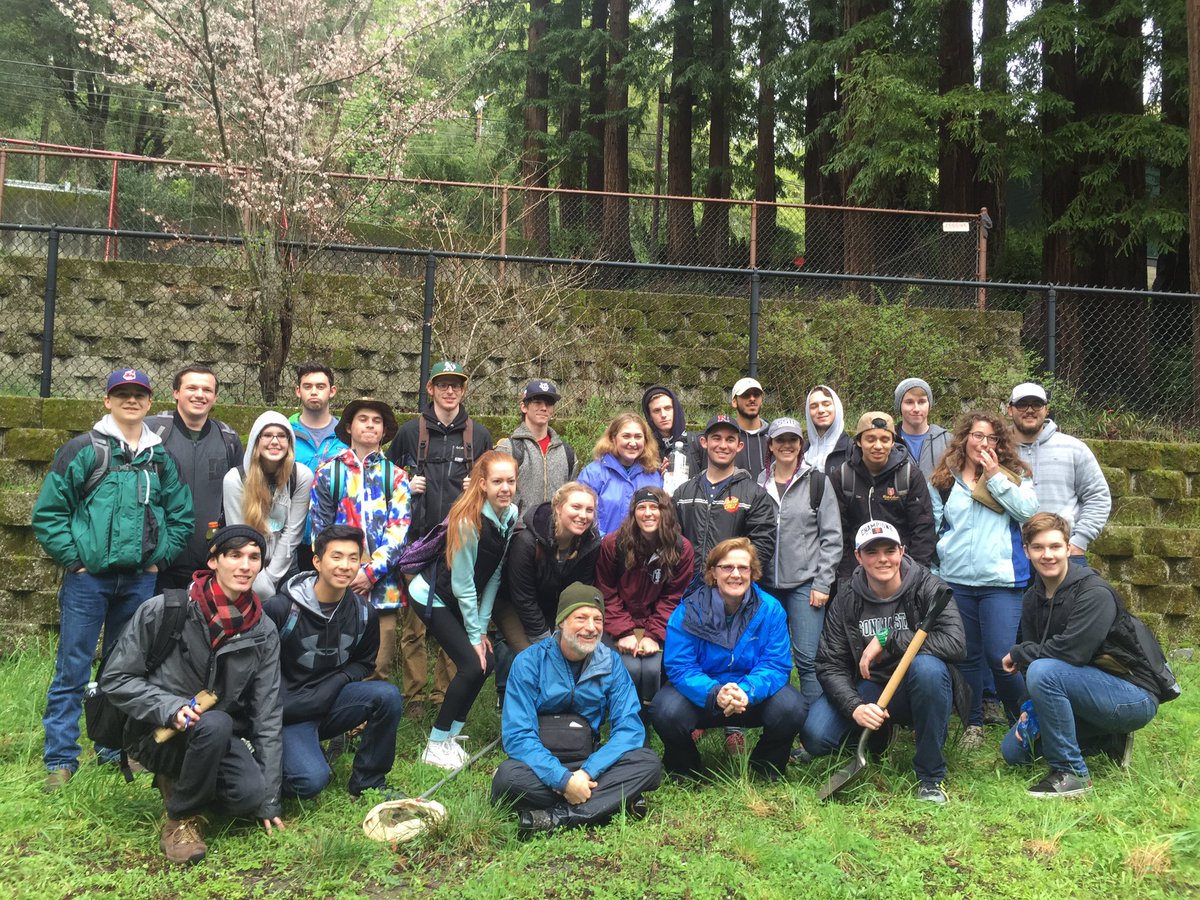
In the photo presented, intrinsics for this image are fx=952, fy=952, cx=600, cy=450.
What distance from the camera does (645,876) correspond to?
3.61 metres

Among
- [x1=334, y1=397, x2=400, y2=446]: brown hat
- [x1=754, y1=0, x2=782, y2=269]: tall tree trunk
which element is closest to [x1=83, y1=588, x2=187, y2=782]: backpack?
[x1=334, y1=397, x2=400, y2=446]: brown hat

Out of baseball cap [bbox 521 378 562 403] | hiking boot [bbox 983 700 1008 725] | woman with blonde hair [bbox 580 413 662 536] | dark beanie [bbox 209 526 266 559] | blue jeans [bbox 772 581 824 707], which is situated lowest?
hiking boot [bbox 983 700 1008 725]

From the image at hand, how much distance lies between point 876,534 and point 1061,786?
1394 millimetres

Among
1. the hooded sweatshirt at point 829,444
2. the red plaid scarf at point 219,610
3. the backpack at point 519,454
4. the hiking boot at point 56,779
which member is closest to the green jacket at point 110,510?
the red plaid scarf at point 219,610

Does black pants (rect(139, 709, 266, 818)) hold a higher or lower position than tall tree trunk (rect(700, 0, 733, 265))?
lower

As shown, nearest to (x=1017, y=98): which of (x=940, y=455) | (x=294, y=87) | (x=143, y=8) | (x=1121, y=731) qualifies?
(x=940, y=455)

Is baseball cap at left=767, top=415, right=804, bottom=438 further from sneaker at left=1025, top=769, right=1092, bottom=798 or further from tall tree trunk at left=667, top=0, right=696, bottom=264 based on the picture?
tall tree trunk at left=667, top=0, right=696, bottom=264

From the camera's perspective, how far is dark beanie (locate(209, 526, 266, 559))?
3943 millimetres

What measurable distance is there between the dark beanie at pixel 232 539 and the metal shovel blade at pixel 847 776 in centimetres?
273

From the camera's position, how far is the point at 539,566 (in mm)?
4828

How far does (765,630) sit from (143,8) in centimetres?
917

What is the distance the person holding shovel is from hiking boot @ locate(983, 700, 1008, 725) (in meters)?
0.98

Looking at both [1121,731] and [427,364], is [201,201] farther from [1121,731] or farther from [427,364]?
[1121,731]

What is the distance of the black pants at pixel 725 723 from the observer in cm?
445
